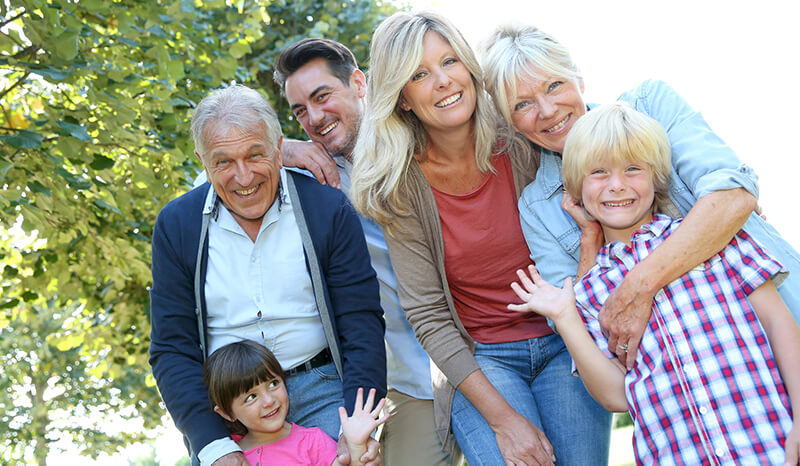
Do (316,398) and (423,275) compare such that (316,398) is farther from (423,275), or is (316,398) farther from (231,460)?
(423,275)

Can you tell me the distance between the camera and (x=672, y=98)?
2.67 m

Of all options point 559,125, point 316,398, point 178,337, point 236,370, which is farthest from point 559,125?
point 178,337

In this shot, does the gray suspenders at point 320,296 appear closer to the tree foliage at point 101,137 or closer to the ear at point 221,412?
the ear at point 221,412

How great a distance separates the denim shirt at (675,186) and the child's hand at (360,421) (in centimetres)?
80

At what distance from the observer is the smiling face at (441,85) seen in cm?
290

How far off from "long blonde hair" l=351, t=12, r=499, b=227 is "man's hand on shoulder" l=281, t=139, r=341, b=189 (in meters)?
0.21

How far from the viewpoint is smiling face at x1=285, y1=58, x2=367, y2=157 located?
375 centimetres

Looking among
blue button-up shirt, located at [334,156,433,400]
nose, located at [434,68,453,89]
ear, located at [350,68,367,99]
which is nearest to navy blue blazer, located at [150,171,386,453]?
blue button-up shirt, located at [334,156,433,400]

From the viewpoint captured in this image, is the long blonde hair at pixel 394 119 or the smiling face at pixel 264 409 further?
the long blonde hair at pixel 394 119

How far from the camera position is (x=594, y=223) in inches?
106

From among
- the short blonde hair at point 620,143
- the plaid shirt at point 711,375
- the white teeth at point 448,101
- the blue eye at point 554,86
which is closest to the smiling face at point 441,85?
the white teeth at point 448,101

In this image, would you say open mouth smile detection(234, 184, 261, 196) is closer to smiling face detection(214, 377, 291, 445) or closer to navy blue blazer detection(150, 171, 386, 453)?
navy blue blazer detection(150, 171, 386, 453)

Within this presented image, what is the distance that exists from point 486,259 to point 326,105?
4.33 feet

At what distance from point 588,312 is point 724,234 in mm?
505
